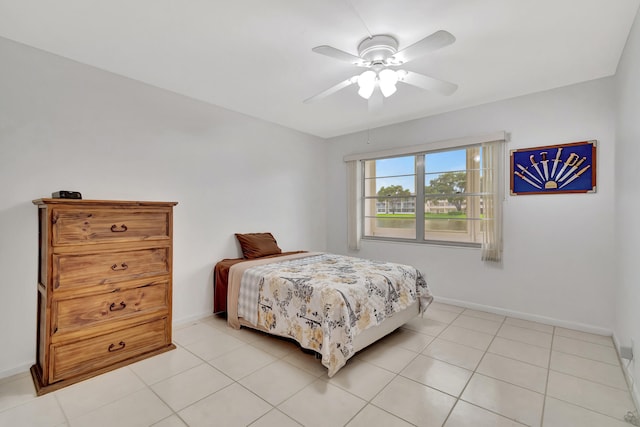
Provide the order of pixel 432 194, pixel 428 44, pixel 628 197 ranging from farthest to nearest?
pixel 432 194 < pixel 628 197 < pixel 428 44

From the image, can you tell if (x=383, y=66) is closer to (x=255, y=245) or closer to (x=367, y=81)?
(x=367, y=81)

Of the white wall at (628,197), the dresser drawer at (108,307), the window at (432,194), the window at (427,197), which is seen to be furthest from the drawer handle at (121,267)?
the white wall at (628,197)

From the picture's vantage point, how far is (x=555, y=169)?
10.1 ft

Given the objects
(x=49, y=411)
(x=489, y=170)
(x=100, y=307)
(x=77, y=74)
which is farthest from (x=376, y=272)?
(x=77, y=74)

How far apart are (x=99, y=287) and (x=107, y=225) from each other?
0.47m

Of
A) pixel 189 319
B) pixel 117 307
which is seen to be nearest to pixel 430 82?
pixel 117 307

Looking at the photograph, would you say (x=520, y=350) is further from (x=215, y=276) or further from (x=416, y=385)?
(x=215, y=276)

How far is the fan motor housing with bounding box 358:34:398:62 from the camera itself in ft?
7.17

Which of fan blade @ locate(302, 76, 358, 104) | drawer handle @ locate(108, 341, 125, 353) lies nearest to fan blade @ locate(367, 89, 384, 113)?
fan blade @ locate(302, 76, 358, 104)

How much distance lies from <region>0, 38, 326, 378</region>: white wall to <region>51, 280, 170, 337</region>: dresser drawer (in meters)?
0.51

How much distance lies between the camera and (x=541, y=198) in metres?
3.19

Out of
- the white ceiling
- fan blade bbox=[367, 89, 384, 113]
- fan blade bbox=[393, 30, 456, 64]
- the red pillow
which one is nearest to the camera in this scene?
fan blade bbox=[393, 30, 456, 64]

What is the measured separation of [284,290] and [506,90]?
10.1ft

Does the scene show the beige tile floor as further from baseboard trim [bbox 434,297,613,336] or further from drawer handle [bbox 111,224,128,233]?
drawer handle [bbox 111,224,128,233]
